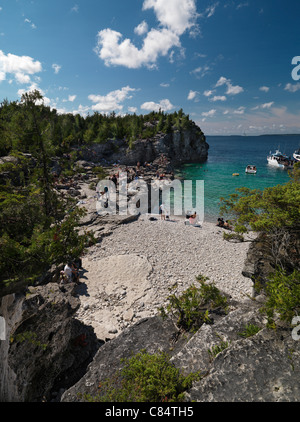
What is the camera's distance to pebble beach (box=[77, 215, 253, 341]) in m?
10.4

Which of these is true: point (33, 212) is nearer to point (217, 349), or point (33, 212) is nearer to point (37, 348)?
point (37, 348)

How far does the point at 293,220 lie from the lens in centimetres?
706

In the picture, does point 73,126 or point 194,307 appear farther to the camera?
point 73,126

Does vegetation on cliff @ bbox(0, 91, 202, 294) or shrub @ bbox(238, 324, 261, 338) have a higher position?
vegetation on cliff @ bbox(0, 91, 202, 294)

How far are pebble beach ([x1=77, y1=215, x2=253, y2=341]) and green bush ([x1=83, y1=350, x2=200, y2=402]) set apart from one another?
3161 millimetres

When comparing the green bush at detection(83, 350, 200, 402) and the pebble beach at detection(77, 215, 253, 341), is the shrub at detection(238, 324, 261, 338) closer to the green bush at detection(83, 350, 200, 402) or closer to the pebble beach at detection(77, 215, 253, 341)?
the green bush at detection(83, 350, 200, 402)

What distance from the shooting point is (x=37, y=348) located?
6.02 m

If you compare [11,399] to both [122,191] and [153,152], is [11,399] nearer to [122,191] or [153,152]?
[122,191]

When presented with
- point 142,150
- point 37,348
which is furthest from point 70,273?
point 142,150

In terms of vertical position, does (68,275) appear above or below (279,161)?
below

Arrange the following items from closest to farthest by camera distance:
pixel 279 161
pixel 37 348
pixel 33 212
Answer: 1. pixel 37 348
2. pixel 33 212
3. pixel 279 161

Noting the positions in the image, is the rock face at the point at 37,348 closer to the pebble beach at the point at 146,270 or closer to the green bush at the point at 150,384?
the green bush at the point at 150,384

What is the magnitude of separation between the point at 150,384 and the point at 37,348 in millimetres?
3749

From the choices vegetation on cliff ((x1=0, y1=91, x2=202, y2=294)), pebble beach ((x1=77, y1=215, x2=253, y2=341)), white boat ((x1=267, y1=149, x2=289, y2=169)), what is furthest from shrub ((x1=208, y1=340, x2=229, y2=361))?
white boat ((x1=267, y1=149, x2=289, y2=169))
